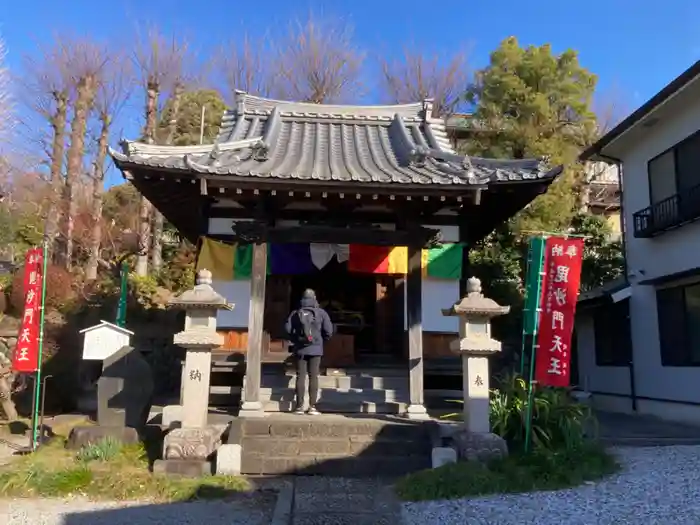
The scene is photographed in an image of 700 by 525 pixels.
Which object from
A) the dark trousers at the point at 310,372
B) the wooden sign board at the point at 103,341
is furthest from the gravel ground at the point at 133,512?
the wooden sign board at the point at 103,341

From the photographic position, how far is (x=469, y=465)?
21.7ft

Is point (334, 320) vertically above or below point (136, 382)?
above

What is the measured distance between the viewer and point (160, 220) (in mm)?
19516

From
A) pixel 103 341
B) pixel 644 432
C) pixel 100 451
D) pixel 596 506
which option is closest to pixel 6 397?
pixel 103 341

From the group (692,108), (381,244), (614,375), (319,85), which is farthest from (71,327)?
(319,85)

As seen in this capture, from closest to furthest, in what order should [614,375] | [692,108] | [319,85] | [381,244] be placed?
[381,244]
[692,108]
[614,375]
[319,85]

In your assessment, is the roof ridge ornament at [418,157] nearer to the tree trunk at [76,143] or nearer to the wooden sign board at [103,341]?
the wooden sign board at [103,341]

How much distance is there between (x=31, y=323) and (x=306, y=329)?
13.7 ft

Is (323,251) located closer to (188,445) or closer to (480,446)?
(188,445)

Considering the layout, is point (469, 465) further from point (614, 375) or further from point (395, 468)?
point (614, 375)

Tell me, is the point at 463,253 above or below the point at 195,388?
above

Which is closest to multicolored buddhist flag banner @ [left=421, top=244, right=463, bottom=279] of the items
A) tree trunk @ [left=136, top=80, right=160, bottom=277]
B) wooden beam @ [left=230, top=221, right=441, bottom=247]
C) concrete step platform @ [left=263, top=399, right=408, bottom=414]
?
wooden beam @ [left=230, top=221, right=441, bottom=247]

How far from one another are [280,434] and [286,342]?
13.3ft

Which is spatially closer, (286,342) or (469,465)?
(469,465)
